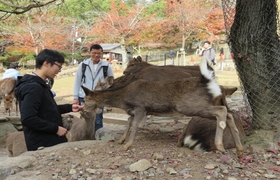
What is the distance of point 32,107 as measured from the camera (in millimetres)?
3305

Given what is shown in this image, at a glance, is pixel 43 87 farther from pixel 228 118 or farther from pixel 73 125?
pixel 228 118

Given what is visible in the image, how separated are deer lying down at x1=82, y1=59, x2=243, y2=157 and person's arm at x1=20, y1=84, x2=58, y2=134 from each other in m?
0.93

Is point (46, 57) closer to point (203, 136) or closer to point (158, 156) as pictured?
point (158, 156)

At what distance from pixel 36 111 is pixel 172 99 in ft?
5.13

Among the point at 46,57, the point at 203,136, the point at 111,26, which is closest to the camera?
the point at 46,57

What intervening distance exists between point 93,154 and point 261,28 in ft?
8.90

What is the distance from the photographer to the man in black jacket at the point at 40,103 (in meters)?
3.31

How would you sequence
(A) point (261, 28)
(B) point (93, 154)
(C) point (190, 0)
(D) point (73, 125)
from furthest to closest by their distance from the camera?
(C) point (190, 0)
(D) point (73, 125)
(A) point (261, 28)
(B) point (93, 154)

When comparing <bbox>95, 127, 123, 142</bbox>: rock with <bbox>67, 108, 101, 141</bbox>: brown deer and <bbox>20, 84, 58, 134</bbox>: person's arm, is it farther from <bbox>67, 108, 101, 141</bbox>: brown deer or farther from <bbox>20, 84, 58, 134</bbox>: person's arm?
<bbox>20, 84, 58, 134</bbox>: person's arm

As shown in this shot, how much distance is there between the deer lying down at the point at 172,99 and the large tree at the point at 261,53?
0.82m

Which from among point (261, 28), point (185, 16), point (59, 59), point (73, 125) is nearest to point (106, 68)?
point (73, 125)

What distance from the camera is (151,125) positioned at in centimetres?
591

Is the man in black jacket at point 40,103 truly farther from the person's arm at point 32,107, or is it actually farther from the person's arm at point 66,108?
the person's arm at point 66,108

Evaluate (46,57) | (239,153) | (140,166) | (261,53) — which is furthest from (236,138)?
(46,57)
